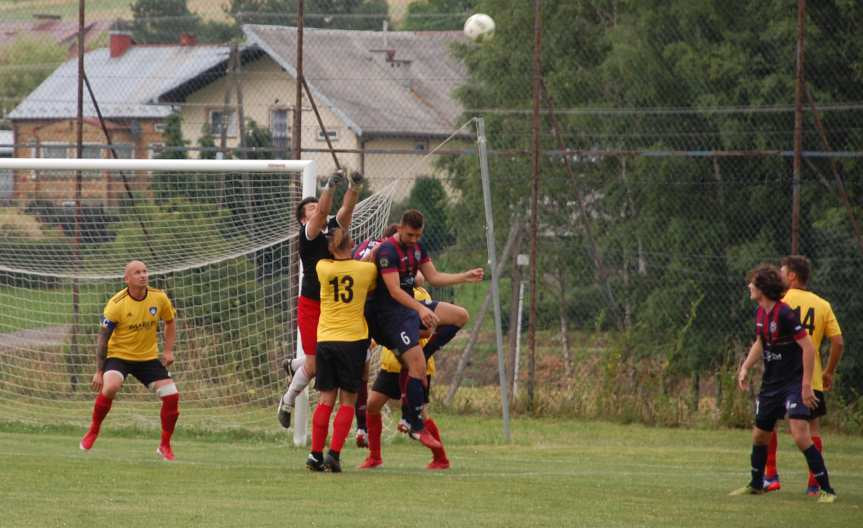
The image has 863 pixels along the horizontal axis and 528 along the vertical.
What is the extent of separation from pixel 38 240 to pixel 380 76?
825 inches

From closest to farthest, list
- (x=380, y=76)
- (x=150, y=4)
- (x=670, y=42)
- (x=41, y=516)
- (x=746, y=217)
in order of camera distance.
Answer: (x=41, y=516) → (x=746, y=217) → (x=670, y=42) → (x=380, y=76) → (x=150, y=4)

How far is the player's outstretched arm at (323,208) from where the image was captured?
10.0 m

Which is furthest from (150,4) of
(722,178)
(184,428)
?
(184,428)

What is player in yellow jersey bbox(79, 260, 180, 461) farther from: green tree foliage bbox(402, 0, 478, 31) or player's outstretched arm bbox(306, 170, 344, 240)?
green tree foliage bbox(402, 0, 478, 31)

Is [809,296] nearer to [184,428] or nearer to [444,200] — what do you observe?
[184,428]

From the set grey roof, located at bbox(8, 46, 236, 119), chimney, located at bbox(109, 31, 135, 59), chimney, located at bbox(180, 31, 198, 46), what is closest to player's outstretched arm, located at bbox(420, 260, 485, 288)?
→ grey roof, located at bbox(8, 46, 236, 119)

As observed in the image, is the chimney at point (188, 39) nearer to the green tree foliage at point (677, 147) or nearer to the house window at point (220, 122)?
the house window at point (220, 122)

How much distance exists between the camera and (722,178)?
2219cm

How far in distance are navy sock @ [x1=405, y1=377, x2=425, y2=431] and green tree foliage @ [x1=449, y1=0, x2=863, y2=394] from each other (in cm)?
760

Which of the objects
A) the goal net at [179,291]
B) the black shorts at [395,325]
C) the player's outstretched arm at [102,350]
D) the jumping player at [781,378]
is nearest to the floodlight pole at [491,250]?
the goal net at [179,291]

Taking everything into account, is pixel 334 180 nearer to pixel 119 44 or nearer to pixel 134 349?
pixel 134 349

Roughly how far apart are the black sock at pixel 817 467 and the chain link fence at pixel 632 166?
248 inches

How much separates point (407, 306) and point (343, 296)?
0.57 m

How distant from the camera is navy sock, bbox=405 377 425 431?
10.9 meters
